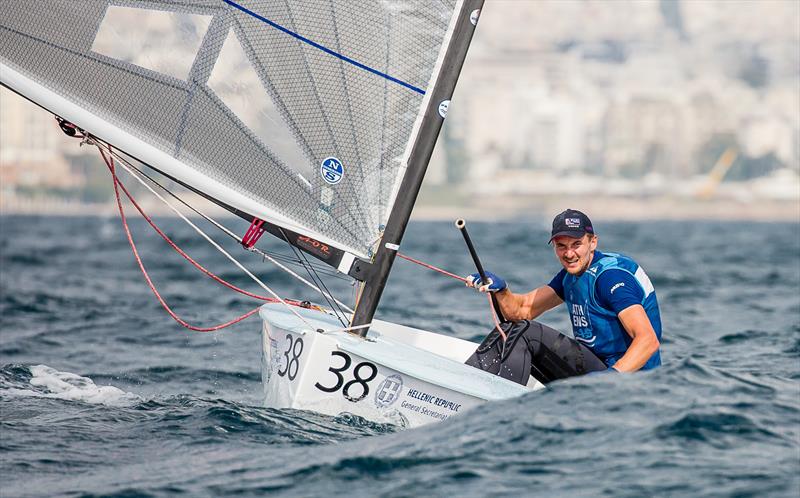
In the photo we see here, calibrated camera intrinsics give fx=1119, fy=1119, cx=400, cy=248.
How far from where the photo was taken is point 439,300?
1154cm

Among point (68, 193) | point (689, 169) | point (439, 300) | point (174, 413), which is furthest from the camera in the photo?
point (689, 169)

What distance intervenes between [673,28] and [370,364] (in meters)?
136

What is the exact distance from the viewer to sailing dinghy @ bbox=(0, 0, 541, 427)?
4.66m

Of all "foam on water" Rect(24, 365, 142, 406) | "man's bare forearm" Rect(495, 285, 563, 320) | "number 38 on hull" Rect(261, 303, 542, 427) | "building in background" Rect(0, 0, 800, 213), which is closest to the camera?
"number 38 on hull" Rect(261, 303, 542, 427)

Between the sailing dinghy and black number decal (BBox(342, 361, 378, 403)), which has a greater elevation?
the sailing dinghy

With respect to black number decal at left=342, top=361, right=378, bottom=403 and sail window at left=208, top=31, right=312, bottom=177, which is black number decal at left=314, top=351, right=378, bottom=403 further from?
sail window at left=208, top=31, right=312, bottom=177

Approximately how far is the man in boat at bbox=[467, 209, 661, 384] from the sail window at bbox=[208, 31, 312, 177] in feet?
3.47

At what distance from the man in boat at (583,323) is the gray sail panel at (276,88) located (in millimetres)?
775

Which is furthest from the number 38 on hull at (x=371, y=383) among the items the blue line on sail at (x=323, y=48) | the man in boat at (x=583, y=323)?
the blue line on sail at (x=323, y=48)

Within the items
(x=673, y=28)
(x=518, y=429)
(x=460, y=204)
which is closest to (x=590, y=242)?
(x=518, y=429)

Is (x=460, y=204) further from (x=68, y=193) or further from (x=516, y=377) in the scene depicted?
(x=516, y=377)

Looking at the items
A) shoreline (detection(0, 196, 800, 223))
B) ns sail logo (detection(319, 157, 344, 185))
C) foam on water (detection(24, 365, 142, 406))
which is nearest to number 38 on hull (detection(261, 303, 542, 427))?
ns sail logo (detection(319, 157, 344, 185))

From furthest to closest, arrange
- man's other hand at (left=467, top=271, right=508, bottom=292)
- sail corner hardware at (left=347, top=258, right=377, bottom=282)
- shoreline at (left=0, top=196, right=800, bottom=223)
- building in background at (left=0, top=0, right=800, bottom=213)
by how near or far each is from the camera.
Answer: building in background at (left=0, top=0, right=800, bottom=213), shoreline at (left=0, top=196, right=800, bottom=223), man's other hand at (left=467, top=271, right=508, bottom=292), sail corner hardware at (left=347, top=258, right=377, bottom=282)

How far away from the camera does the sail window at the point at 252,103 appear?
483 cm
